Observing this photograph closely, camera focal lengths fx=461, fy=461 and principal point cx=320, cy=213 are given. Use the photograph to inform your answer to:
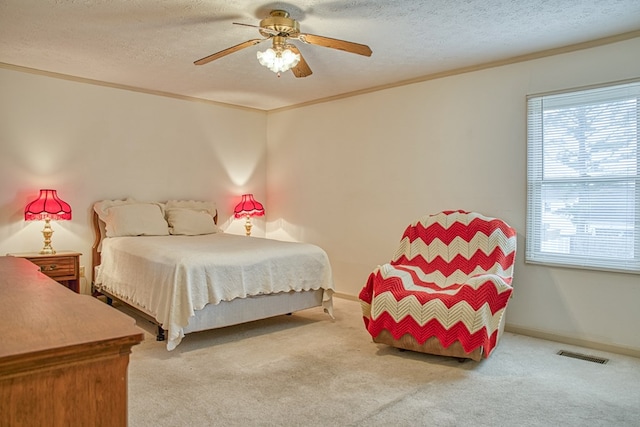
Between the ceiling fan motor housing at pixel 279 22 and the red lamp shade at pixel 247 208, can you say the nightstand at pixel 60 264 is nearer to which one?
the red lamp shade at pixel 247 208

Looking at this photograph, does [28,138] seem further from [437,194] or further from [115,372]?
[115,372]

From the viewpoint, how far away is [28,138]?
447cm

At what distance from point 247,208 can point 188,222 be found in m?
0.94

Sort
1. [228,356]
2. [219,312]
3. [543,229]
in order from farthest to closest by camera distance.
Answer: [543,229]
[219,312]
[228,356]

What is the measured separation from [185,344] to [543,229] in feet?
10.0

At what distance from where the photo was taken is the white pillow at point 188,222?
5.03 metres

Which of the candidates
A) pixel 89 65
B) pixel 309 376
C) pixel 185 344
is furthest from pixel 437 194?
pixel 89 65

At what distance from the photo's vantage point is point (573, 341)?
3668 millimetres

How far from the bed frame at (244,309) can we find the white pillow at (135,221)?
0.64 m

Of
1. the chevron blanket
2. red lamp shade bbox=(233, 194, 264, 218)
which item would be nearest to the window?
the chevron blanket

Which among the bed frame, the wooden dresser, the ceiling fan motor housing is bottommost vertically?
the bed frame

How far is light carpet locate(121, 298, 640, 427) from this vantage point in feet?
7.95

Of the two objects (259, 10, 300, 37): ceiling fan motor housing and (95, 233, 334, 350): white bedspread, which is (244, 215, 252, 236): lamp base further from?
(259, 10, 300, 37): ceiling fan motor housing

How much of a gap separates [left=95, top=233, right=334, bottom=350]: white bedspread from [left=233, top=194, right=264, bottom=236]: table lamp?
120 cm
